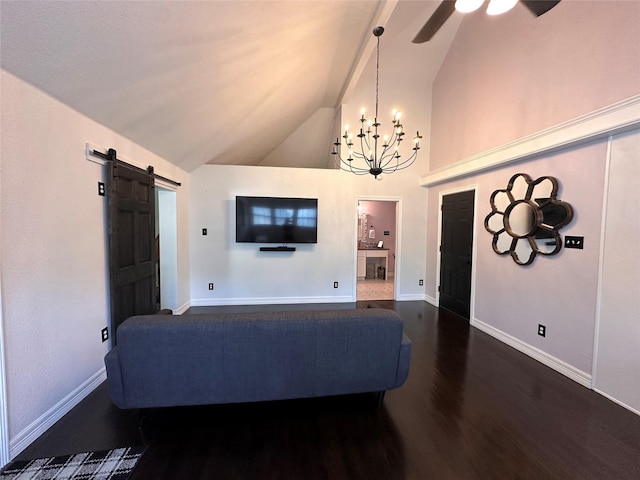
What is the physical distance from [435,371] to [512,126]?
3.03 m

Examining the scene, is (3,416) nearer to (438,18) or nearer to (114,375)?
(114,375)

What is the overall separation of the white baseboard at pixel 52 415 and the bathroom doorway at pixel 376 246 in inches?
211

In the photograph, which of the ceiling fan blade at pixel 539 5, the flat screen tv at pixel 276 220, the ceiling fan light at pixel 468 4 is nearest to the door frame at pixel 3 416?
the flat screen tv at pixel 276 220

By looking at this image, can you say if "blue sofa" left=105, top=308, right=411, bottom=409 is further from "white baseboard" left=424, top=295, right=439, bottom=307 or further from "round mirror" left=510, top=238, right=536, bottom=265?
"white baseboard" left=424, top=295, right=439, bottom=307

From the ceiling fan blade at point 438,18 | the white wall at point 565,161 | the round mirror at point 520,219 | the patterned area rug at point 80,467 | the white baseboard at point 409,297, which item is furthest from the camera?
the white baseboard at point 409,297

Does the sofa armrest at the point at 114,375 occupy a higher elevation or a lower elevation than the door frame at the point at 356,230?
lower

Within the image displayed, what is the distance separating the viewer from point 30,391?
5.76ft

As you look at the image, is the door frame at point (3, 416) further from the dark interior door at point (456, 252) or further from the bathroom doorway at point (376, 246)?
the bathroom doorway at point (376, 246)

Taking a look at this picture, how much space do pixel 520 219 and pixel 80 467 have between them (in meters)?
4.44

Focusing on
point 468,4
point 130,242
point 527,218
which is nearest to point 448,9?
point 468,4

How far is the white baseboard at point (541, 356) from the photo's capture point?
2535 millimetres

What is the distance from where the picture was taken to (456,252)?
448cm

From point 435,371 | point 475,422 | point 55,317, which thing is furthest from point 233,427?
point 435,371

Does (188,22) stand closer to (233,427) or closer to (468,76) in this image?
(233,427)
